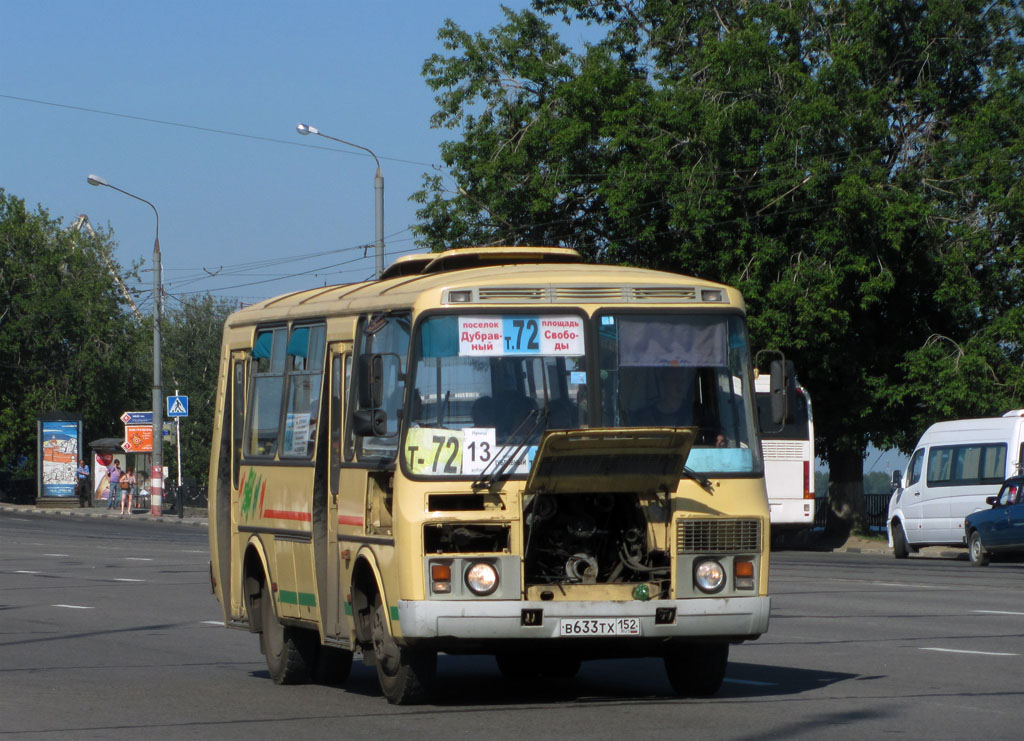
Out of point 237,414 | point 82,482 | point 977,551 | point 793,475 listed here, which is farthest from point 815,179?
point 82,482

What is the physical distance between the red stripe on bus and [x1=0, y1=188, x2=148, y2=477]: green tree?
6801 centimetres

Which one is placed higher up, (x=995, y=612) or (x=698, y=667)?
(x=698, y=667)

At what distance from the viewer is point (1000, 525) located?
89.9 ft

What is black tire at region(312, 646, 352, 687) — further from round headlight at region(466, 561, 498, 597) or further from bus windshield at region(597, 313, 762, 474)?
bus windshield at region(597, 313, 762, 474)

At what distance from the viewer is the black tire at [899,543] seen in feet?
106

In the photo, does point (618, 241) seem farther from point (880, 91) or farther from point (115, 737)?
point (115, 737)

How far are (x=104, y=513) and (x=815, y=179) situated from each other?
29882 mm

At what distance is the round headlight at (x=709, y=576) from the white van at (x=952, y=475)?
2113cm

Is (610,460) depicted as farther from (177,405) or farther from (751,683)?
(177,405)

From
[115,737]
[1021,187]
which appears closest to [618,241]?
[1021,187]

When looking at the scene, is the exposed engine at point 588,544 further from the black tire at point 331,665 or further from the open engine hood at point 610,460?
the black tire at point 331,665

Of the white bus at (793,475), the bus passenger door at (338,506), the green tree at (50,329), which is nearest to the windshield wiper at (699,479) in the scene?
the bus passenger door at (338,506)

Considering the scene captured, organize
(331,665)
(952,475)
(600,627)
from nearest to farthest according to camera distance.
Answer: (600,627) < (331,665) < (952,475)

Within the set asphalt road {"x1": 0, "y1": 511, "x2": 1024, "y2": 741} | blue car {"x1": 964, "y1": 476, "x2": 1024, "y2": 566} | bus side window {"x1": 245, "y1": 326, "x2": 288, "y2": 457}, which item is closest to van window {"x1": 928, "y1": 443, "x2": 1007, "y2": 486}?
blue car {"x1": 964, "y1": 476, "x2": 1024, "y2": 566}
